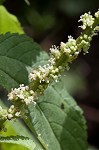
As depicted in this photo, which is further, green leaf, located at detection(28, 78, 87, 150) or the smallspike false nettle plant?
green leaf, located at detection(28, 78, 87, 150)

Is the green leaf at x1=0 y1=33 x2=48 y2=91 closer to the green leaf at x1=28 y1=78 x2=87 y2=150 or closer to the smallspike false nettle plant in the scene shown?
the smallspike false nettle plant

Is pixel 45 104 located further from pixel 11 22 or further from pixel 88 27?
pixel 11 22

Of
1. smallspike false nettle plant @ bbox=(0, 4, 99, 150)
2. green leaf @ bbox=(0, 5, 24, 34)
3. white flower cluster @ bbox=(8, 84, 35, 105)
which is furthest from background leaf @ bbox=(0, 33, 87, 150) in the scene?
green leaf @ bbox=(0, 5, 24, 34)

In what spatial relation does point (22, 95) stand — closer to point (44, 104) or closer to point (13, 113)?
→ point (13, 113)

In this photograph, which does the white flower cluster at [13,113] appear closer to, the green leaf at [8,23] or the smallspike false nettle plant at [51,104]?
the smallspike false nettle plant at [51,104]

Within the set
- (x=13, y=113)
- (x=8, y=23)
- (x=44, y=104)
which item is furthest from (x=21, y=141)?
(x=8, y=23)

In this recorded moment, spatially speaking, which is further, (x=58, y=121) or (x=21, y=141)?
(x=58, y=121)

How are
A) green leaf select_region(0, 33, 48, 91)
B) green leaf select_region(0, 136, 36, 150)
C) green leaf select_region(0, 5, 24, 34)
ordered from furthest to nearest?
green leaf select_region(0, 5, 24, 34) → green leaf select_region(0, 33, 48, 91) → green leaf select_region(0, 136, 36, 150)
